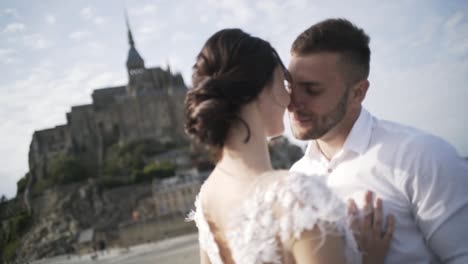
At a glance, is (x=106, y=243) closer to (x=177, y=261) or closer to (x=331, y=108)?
(x=177, y=261)

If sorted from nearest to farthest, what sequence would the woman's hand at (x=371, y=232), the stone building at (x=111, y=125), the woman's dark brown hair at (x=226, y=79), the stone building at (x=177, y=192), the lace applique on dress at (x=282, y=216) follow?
the lace applique on dress at (x=282, y=216)
the woman's dark brown hair at (x=226, y=79)
the woman's hand at (x=371, y=232)
the stone building at (x=177, y=192)
the stone building at (x=111, y=125)

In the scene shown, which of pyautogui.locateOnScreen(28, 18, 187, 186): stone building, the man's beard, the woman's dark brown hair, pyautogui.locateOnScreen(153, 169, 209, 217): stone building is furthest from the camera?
pyautogui.locateOnScreen(28, 18, 187, 186): stone building

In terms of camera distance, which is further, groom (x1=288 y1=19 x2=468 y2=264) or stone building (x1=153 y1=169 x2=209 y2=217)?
stone building (x1=153 y1=169 x2=209 y2=217)

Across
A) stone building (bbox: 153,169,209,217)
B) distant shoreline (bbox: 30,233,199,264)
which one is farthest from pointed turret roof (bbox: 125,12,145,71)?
distant shoreline (bbox: 30,233,199,264)

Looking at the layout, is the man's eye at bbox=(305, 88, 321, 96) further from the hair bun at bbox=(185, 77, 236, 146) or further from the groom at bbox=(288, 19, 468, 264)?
the hair bun at bbox=(185, 77, 236, 146)

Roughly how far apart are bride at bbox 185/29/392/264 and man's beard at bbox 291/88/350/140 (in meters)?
0.65

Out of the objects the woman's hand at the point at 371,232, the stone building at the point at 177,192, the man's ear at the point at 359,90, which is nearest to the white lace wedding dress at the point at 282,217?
the woman's hand at the point at 371,232

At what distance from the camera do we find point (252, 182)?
1.91 m

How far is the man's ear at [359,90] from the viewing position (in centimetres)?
281

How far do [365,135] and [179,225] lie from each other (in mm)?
35222

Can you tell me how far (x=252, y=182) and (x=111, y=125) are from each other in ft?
206

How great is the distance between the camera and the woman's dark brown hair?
6.37ft

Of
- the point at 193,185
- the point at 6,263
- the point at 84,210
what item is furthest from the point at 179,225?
the point at 6,263

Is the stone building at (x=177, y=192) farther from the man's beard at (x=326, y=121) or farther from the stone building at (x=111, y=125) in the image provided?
the man's beard at (x=326, y=121)
